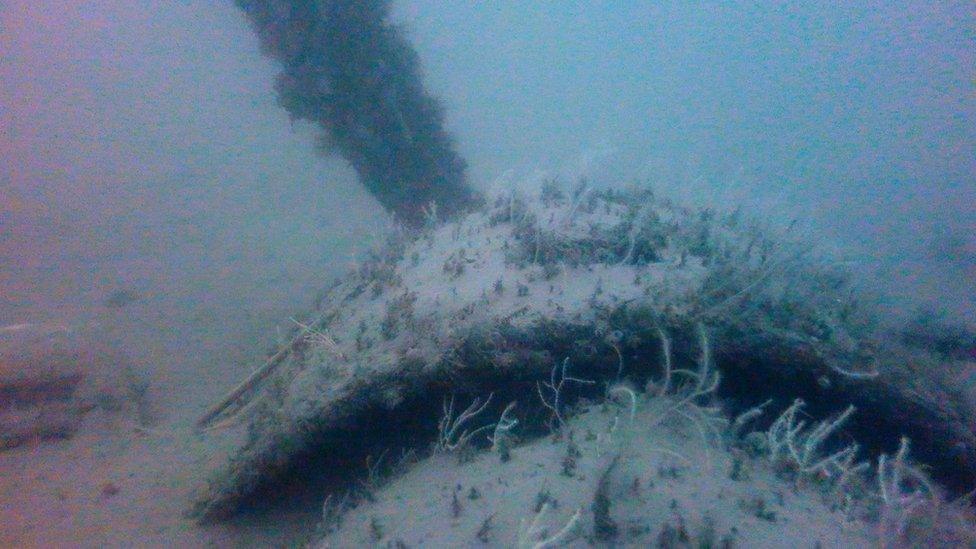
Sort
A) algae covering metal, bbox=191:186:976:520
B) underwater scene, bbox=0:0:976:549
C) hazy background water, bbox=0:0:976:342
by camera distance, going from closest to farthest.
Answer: underwater scene, bbox=0:0:976:549
algae covering metal, bbox=191:186:976:520
hazy background water, bbox=0:0:976:342

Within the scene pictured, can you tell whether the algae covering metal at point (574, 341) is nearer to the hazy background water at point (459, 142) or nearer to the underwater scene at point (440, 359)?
the underwater scene at point (440, 359)

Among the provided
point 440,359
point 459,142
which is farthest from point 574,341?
point 459,142

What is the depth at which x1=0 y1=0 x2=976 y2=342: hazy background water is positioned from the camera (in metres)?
12.3

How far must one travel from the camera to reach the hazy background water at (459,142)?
1227 centimetres

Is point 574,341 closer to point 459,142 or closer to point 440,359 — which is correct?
point 440,359

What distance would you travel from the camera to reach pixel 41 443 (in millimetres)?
5586

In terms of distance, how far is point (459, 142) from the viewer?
1153 cm

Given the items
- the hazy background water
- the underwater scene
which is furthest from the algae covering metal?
the hazy background water

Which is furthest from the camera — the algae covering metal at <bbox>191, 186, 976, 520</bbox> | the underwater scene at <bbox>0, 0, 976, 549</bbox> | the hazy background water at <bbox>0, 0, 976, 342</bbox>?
the hazy background water at <bbox>0, 0, 976, 342</bbox>

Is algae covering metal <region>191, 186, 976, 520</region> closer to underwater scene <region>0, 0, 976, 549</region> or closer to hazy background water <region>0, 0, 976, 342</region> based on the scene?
underwater scene <region>0, 0, 976, 549</region>

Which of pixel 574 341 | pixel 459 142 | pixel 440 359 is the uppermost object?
pixel 459 142

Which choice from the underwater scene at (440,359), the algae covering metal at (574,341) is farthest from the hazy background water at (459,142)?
the algae covering metal at (574,341)

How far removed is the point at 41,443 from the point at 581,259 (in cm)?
676

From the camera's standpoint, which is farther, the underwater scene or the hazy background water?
the hazy background water
